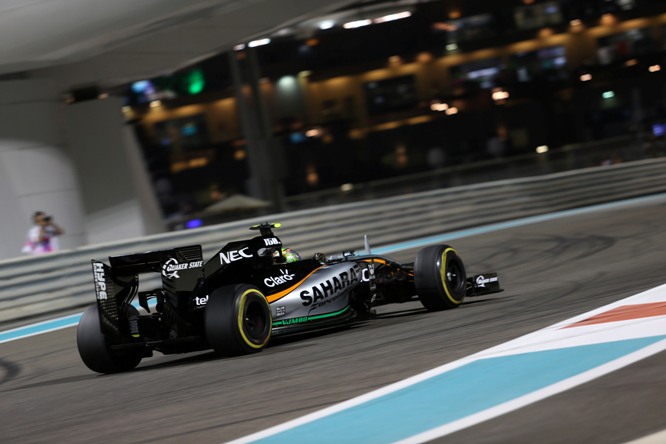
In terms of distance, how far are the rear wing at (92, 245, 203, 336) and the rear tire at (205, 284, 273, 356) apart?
1.14 ft

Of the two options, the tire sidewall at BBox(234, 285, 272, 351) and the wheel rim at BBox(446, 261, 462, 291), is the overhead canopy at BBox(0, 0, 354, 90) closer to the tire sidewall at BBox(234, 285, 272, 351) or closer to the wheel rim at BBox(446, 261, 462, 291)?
the wheel rim at BBox(446, 261, 462, 291)

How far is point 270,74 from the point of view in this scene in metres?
49.5

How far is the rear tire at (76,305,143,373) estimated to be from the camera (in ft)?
28.7

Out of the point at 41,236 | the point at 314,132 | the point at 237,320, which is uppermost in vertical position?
the point at 314,132

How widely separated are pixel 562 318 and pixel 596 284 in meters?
2.56

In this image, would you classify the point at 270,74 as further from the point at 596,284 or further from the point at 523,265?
the point at 596,284

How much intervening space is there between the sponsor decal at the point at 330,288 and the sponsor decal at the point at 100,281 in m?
1.58

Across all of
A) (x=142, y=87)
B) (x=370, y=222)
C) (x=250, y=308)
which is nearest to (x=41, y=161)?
(x=370, y=222)

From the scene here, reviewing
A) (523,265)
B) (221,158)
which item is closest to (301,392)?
(523,265)

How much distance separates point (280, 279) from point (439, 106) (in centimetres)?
4217

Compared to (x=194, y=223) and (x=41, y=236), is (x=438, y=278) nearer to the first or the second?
(x=41, y=236)

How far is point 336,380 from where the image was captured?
6766 mm

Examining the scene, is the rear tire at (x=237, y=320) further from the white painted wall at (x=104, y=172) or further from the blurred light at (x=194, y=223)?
the blurred light at (x=194, y=223)

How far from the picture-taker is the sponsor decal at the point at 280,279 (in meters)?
8.99
